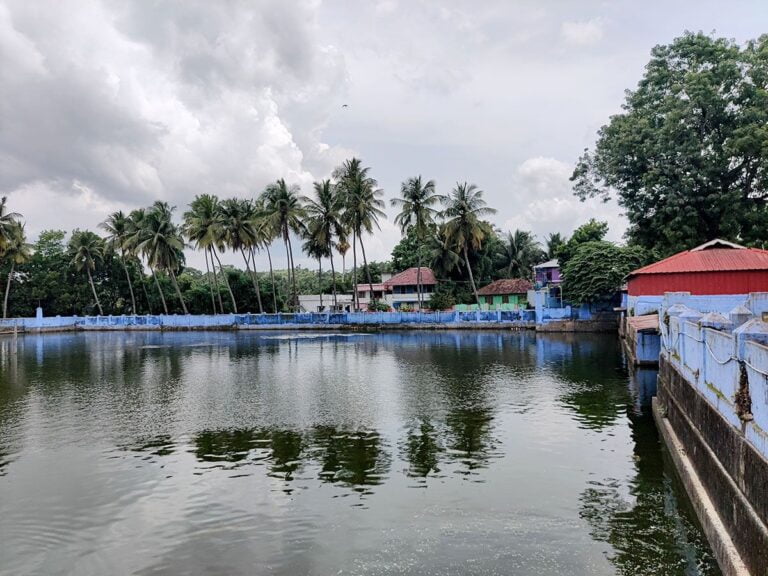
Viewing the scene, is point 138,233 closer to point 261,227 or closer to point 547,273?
point 261,227

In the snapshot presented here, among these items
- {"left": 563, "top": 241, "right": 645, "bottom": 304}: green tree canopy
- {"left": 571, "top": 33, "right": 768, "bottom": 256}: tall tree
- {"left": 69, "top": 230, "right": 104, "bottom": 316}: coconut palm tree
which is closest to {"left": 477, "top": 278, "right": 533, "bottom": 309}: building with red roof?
{"left": 563, "top": 241, "right": 645, "bottom": 304}: green tree canopy

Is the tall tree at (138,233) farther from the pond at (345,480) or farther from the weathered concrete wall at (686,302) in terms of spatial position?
the weathered concrete wall at (686,302)

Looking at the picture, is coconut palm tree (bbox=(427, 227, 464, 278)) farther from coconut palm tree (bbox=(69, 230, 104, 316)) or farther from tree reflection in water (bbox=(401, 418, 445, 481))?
tree reflection in water (bbox=(401, 418, 445, 481))

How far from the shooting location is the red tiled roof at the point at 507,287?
60438mm

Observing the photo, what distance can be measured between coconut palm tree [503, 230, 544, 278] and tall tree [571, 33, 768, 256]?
28.9 meters

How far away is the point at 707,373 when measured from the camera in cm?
964

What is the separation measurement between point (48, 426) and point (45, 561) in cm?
933

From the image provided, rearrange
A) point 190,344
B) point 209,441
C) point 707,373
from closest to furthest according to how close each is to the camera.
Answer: point 707,373 → point 209,441 → point 190,344

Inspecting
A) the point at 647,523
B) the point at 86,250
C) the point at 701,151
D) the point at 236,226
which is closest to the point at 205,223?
the point at 236,226

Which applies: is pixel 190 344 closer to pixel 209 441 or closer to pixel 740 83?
pixel 209 441

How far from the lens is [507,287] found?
61.2m

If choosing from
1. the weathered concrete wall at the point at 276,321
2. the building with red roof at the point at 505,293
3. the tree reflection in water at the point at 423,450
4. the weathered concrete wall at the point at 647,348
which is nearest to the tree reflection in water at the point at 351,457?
the tree reflection in water at the point at 423,450

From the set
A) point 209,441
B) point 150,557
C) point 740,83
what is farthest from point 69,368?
point 740,83

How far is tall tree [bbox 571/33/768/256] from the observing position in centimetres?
3566
